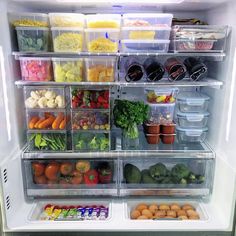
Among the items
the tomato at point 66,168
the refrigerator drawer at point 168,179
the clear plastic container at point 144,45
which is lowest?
the refrigerator drawer at point 168,179

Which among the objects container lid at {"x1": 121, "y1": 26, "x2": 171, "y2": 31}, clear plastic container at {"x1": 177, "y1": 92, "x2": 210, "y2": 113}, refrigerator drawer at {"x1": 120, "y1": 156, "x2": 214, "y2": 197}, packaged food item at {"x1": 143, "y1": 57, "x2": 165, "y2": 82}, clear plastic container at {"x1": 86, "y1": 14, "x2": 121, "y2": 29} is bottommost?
refrigerator drawer at {"x1": 120, "y1": 156, "x2": 214, "y2": 197}

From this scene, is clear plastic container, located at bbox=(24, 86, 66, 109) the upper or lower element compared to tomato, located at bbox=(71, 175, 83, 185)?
upper

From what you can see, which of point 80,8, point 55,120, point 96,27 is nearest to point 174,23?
point 96,27

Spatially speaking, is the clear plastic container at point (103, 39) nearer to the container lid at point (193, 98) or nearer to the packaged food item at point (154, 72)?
the packaged food item at point (154, 72)

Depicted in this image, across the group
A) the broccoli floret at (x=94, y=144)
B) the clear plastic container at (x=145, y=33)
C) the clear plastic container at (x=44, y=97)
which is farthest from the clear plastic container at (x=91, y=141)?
the clear plastic container at (x=145, y=33)

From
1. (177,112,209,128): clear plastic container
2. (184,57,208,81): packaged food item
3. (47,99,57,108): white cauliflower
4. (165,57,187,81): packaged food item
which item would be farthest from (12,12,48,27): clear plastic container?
(177,112,209,128): clear plastic container

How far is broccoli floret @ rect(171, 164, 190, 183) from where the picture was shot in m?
1.66

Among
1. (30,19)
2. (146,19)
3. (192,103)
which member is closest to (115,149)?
(192,103)

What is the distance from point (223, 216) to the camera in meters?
1.46

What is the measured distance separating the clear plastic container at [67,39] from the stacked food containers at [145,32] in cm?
24

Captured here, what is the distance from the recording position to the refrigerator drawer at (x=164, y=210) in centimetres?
152

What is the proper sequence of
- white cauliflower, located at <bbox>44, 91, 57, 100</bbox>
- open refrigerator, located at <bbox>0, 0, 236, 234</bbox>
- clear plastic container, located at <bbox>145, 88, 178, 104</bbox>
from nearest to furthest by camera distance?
open refrigerator, located at <bbox>0, 0, 236, 234</bbox> → white cauliflower, located at <bbox>44, 91, 57, 100</bbox> → clear plastic container, located at <bbox>145, 88, 178, 104</bbox>

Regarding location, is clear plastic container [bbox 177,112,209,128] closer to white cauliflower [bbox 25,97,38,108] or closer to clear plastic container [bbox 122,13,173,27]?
clear plastic container [bbox 122,13,173,27]

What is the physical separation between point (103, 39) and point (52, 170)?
2.73 ft
